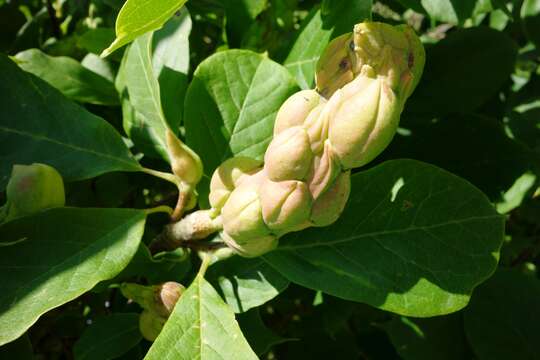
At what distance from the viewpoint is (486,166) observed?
58.4 inches

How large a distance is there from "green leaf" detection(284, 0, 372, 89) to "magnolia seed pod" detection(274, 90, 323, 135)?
27 cm

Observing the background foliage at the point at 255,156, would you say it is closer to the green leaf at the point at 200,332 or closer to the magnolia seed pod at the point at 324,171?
the green leaf at the point at 200,332

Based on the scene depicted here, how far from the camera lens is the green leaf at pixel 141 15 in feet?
2.48

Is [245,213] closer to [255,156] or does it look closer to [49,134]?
[255,156]

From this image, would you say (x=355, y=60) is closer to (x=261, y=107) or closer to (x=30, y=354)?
(x=261, y=107)

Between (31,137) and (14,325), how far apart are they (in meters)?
0.40

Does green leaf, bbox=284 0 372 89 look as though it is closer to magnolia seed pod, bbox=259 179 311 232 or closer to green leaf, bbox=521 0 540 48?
magnolia seed pod, bbox=259 179 311 232

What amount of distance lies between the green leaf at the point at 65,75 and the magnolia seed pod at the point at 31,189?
1.30ft

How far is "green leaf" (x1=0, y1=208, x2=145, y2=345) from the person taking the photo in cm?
100

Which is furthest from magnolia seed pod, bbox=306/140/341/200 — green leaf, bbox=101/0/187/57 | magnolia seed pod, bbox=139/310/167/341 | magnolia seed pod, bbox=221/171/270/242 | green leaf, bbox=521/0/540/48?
green leaf, bbox=521/0/540/48

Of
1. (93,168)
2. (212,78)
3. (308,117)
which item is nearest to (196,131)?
(212,78)

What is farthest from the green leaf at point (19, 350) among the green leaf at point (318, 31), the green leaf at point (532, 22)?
the green leaf at point (532, 22)

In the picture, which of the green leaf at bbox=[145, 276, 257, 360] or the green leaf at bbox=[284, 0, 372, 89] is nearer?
the green leaf at bbox=[145, 276, 257, 360]

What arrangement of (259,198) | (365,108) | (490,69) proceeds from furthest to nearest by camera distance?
(490,69)
(259,198)
(365,108)
